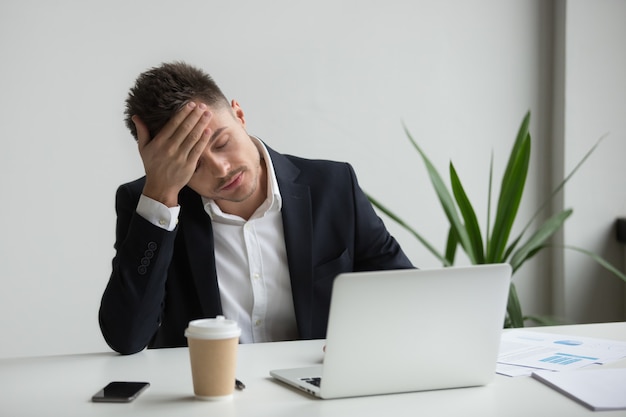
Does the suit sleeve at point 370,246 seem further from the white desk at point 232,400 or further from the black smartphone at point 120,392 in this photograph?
the black smartphone at point 120,392

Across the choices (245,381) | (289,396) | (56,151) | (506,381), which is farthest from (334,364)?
(56,151)

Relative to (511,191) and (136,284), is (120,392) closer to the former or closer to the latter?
(136,284)

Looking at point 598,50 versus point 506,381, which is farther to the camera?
point 598,50

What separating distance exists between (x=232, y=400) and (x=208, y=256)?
674 millimetres

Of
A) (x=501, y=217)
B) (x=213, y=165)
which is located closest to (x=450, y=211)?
(x=501, y=217)

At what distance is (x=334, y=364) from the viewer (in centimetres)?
119

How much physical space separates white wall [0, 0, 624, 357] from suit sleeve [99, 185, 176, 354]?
1.45 meters

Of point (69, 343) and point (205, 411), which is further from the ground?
point (205, 411)

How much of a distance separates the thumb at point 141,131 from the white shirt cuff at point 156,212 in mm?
172

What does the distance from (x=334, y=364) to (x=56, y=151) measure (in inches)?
84.8

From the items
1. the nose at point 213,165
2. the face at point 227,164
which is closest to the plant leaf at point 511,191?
the face at point 227,164

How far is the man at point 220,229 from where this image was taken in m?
1.67

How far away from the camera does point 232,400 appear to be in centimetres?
122

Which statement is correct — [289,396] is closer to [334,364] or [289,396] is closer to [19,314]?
[334,364]
